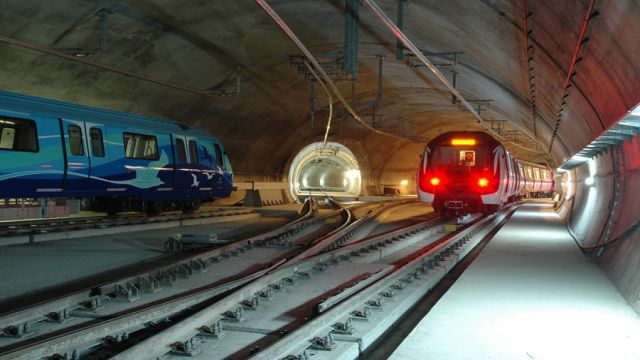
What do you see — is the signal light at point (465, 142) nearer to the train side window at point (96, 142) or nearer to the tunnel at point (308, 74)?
the tunnel at point (308, 74)

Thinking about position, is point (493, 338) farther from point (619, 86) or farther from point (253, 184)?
point (253, 184)

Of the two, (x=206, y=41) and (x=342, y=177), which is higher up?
(x=206, y=41)

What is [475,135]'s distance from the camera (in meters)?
20.2

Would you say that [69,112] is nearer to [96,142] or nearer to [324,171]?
[96,142]

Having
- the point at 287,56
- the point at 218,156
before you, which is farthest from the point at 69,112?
the point at 287,56

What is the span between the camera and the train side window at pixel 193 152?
19.4 metres

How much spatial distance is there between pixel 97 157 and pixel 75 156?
0.80 meters

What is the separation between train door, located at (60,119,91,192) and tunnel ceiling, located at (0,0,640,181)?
4.76ft

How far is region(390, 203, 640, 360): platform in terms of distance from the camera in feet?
16.9

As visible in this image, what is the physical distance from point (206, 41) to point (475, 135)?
28.0 ft

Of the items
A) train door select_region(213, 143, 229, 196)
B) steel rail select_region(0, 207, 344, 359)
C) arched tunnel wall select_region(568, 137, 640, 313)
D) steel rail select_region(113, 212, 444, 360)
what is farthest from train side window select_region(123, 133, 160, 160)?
arched tunnel wall select_region(568, 137, 640, 313)

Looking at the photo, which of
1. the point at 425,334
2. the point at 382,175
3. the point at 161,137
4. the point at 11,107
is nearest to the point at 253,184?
the point at 161,137

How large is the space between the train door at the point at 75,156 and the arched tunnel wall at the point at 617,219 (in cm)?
1033

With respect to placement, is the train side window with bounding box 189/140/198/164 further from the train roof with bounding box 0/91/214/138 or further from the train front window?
the train front window
